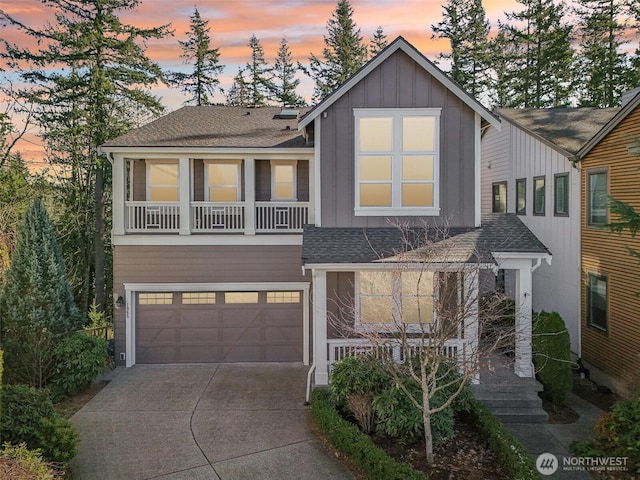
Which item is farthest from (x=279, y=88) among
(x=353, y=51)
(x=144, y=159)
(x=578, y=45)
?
(x=144, y=159)

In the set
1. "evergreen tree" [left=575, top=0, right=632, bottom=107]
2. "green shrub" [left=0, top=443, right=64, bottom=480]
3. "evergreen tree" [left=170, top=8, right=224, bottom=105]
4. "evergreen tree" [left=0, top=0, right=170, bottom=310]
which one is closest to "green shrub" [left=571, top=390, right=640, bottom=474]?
"green shrub" [left=0, top=443, right=64, bottom=480]

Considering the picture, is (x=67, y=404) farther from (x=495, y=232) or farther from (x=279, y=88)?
(x=279, y=88)

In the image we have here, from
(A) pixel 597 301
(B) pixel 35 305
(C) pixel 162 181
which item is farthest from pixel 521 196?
(B) pixel 35 305

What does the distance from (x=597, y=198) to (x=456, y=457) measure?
7.84 meters

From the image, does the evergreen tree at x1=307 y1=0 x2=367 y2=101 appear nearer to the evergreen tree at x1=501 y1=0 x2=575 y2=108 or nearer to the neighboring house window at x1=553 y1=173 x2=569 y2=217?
the evergreen tree at x1=501 y1=0 x2=575 y2=108

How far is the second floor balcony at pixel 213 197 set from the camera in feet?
42.4

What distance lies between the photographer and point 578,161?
12398mm

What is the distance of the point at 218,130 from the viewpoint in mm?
14211

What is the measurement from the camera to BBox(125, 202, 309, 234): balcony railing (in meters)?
13.0

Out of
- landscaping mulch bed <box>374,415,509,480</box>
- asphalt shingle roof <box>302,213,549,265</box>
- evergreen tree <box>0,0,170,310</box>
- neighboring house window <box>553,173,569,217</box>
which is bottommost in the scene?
landscaping mulch bed <box>374,415,509,480</box>

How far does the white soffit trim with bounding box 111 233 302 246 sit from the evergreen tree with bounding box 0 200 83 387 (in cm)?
169

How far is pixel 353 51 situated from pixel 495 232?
2193 cm

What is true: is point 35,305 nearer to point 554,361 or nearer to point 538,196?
point 554,361

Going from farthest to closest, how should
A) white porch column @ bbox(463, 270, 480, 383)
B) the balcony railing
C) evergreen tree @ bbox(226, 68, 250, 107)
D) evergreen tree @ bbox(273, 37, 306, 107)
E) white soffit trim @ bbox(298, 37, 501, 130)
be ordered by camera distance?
evergreen tree @ bbox(273, 37, 306, 107)
evergreen tree @ bbox(226, 68, 250, 107)
the balcony railing
white soffit trim @ bbox(298, 37, 501, 130)
white porch column @ bbox(463, 270, 480, 383)
